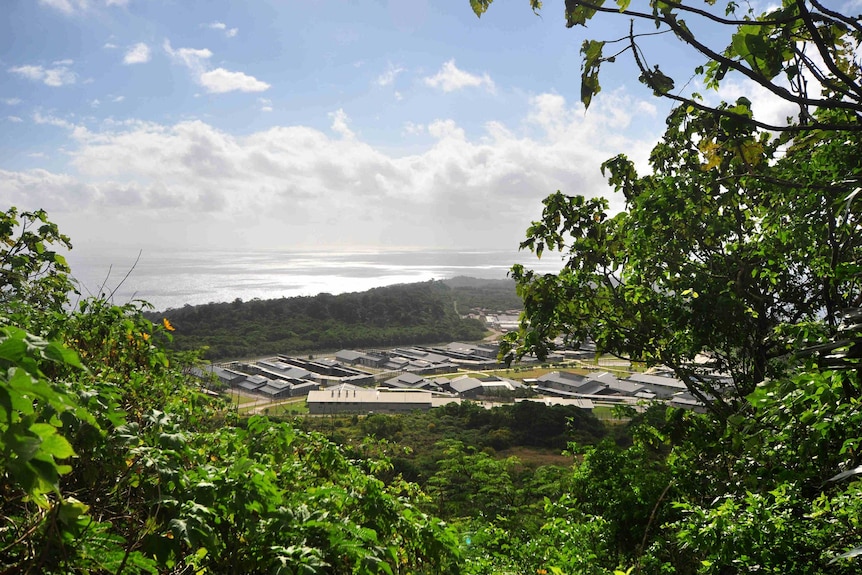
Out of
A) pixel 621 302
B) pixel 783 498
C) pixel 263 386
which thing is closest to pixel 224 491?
pixel 783 498

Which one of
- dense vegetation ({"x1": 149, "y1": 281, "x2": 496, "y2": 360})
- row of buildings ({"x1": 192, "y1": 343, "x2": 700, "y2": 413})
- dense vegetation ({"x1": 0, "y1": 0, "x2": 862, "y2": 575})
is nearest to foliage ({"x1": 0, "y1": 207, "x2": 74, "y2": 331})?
dense vegetation ({"x1": 0, "y1": 0, "x2": 862, "y2": 575})

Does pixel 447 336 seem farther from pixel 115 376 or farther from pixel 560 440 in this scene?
pixel 115 376

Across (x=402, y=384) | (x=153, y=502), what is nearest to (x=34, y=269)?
(x=153, y=502)

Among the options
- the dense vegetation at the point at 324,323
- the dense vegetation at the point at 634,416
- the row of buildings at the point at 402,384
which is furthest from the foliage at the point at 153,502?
the dense vegetation at the point at 324,323

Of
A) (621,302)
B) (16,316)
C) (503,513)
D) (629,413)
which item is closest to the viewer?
(16,316)

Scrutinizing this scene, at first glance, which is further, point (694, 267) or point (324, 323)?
point (324, 323)

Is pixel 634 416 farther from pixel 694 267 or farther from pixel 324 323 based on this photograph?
pixel 324 323

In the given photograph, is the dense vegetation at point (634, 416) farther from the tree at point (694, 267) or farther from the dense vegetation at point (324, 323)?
the dense vegetation at point (324, 323)

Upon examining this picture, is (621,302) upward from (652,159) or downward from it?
downward
